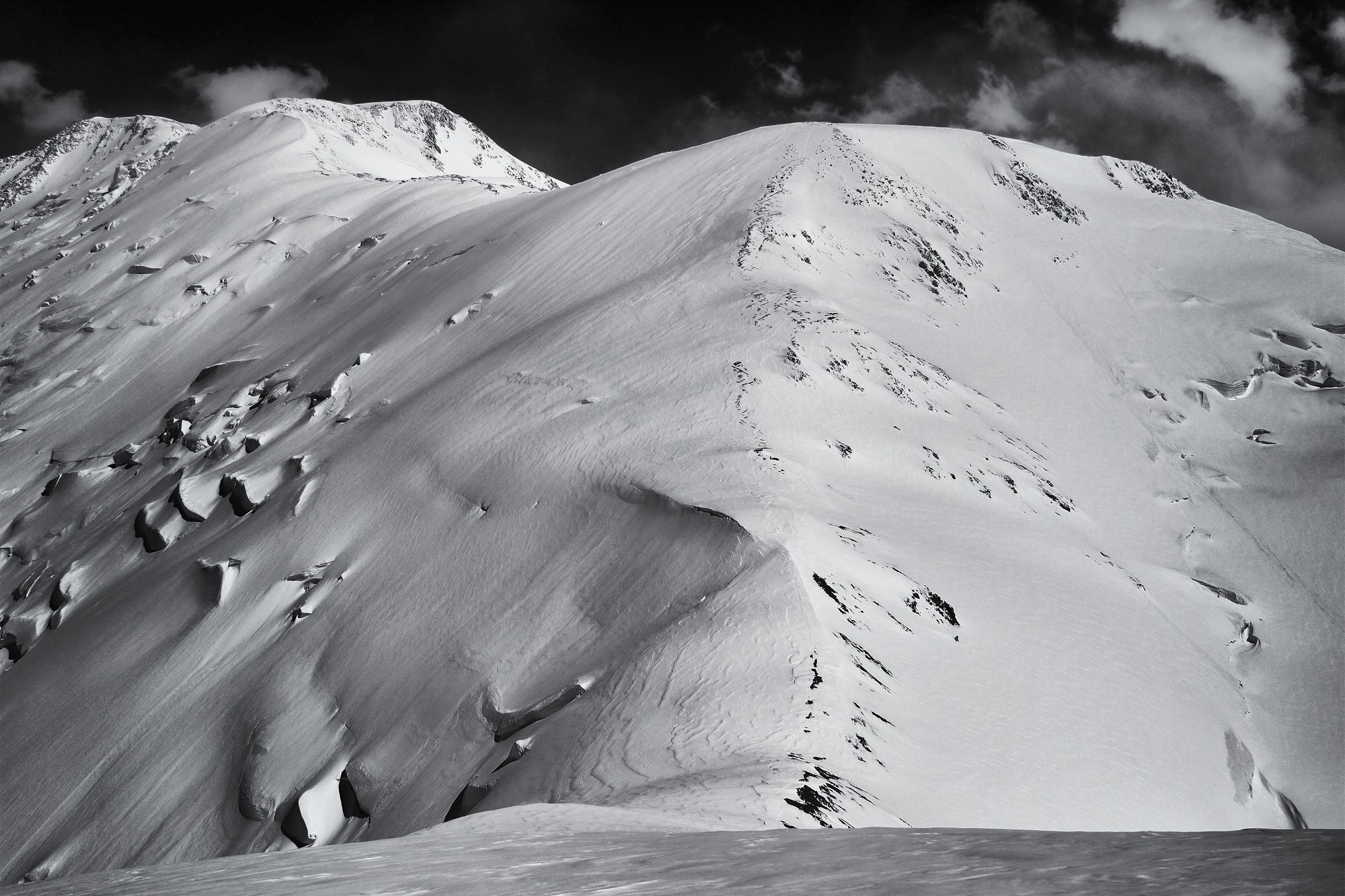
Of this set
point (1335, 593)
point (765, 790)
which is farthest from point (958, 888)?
point (1335, 593)

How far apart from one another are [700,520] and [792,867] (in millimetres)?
10467

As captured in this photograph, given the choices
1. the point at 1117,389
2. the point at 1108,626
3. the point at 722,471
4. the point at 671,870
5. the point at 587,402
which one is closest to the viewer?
the point at 671,870

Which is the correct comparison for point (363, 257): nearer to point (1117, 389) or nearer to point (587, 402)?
point (587, 402)

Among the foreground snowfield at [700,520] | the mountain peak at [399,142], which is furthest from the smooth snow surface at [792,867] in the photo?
the mountain peak at [399,142]

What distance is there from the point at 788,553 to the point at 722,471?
314 cm

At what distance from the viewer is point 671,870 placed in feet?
12.5

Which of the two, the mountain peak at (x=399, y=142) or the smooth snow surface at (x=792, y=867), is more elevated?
the mountain peak at (x=399, y=142)

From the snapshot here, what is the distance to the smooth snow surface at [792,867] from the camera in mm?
3109

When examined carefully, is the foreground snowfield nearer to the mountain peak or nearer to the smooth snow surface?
the smooth snow surface

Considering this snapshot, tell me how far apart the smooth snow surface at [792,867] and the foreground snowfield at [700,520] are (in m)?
2.80

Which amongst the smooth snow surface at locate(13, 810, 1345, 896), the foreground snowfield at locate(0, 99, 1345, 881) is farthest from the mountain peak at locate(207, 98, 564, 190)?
the smooth snow surface at locate(13, 810, 1345, 896)

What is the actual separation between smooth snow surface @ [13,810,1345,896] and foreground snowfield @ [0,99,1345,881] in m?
2.80

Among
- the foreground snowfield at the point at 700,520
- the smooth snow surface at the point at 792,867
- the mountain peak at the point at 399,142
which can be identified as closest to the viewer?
the smooth snow surface at the point at 792,867

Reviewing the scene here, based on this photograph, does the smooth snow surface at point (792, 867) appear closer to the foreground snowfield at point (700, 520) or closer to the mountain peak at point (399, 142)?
the foreground snowfield at point (700, 520)
